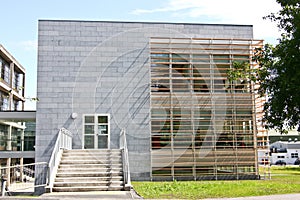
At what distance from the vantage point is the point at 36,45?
19.6m

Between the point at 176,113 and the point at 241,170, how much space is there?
14.4ft

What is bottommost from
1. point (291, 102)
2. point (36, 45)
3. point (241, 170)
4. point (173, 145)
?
point (241, 170)

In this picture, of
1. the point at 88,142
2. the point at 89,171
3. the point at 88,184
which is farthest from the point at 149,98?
the point at 88,184

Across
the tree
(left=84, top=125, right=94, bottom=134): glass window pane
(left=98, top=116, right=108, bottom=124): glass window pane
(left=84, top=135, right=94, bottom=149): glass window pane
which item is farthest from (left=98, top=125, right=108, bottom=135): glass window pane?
the tree

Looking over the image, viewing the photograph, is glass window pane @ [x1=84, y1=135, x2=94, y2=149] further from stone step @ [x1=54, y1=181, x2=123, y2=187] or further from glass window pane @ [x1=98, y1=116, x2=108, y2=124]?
stone step @ [x1=54, y1=181, x2=123, y2=187]

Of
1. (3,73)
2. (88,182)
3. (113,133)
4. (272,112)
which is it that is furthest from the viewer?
(3,73)

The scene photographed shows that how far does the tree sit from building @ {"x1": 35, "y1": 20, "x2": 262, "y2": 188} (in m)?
10.8

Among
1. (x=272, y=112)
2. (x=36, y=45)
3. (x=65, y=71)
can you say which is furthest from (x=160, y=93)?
(x=272, y=112)

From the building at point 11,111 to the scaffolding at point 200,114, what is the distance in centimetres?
664

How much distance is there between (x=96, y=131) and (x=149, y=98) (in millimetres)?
3076

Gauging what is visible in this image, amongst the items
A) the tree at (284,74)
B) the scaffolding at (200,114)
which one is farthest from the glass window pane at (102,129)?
the tree at (284,74)

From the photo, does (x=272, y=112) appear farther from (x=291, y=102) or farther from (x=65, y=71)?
(x=65, y=71)

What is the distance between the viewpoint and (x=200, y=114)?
Result: 784 inches

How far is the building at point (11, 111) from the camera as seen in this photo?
1989 centimetres
